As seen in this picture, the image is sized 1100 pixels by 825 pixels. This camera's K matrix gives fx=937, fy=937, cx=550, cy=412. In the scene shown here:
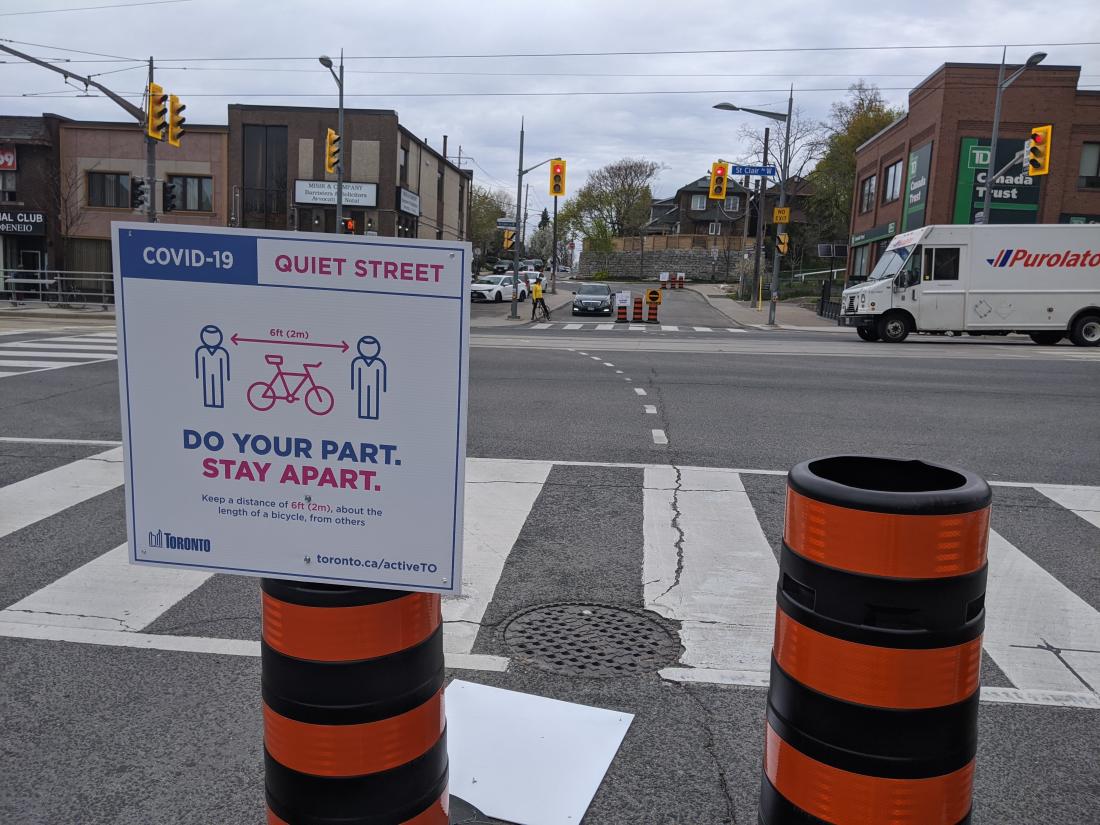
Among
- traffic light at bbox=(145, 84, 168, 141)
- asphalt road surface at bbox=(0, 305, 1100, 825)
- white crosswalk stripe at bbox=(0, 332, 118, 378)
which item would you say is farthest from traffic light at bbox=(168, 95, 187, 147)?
asphalt road surface at bbox=(0, 305, 1100, 825)

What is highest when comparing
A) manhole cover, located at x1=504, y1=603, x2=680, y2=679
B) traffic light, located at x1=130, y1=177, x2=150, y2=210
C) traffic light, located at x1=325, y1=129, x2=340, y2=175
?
traffic light, located at x1=325, y1=129, x2=340, y2=175

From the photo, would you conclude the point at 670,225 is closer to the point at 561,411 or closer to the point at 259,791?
the point at 561,411

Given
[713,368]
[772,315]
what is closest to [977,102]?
[772,315]

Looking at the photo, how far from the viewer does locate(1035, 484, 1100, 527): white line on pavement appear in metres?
6.73

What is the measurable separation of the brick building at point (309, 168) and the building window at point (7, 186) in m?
9.52

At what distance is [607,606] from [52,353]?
14626mm

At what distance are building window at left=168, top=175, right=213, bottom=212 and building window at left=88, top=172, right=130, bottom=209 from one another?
2.27 m

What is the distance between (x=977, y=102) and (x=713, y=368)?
992 inches

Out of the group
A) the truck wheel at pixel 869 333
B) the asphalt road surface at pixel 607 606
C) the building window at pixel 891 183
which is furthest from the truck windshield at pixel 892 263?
the building window at pixel 891 183

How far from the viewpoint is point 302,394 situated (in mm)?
2451

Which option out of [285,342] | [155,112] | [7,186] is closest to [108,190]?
[7,186]

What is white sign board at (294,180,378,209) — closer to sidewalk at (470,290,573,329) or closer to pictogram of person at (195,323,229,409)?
sidewalk at (470,290,573,329)

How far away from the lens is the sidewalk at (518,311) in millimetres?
32469

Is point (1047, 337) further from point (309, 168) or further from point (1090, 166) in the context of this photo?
point (309, 168)
